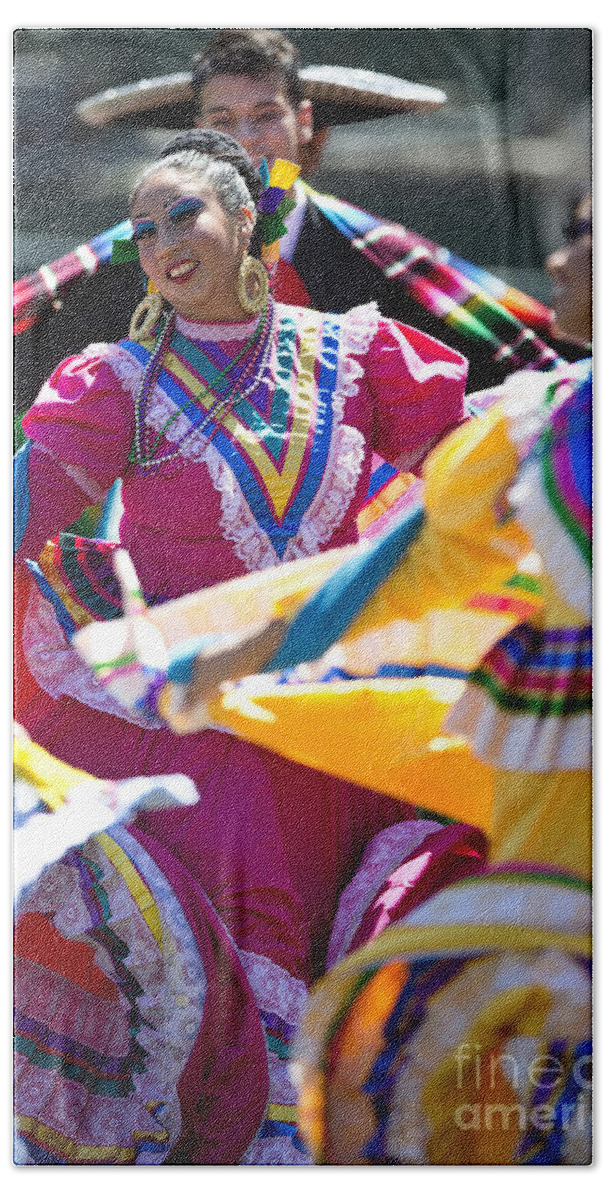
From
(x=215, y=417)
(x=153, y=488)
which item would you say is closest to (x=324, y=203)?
(x=215, y=417)

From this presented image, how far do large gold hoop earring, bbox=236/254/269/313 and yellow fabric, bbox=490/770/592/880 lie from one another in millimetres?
1091

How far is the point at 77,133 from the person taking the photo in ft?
9.11

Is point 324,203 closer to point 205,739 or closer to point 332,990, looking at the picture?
point 205,739

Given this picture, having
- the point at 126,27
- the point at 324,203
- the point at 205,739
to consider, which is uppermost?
the point at 126,27

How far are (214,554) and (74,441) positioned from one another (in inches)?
14.7

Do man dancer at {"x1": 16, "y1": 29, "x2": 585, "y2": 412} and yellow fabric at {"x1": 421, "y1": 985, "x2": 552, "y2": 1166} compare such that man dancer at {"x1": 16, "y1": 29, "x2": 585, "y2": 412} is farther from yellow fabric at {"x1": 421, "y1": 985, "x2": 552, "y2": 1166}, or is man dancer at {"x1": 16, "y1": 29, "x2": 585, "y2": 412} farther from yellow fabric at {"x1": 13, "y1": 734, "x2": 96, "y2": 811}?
yellow fabric at {"x1": 421, "y1": 985, "x2": 552, "y2": 1166}

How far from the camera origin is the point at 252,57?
279 centimetres

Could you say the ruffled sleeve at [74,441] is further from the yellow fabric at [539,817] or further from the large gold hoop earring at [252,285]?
the yellow fabric at [539,817]

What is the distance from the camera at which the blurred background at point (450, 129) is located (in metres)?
2.79

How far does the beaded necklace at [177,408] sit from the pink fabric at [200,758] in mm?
21

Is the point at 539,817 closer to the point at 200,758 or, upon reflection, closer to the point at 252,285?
the point at 200,758

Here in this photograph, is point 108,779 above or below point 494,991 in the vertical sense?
above

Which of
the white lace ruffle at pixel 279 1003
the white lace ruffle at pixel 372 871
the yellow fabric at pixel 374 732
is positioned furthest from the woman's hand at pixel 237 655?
the white lace ruffle at pixel 279 1003

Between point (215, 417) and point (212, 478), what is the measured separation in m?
0.13
